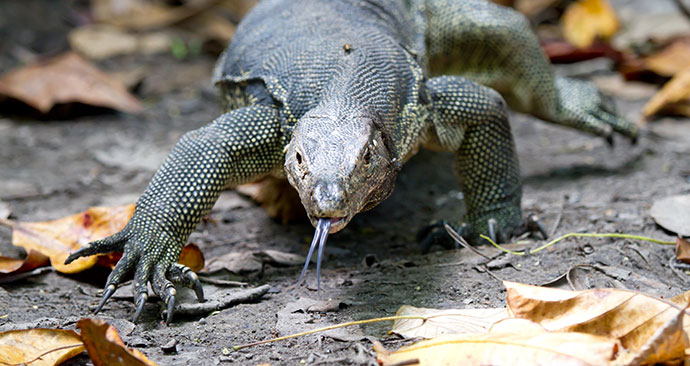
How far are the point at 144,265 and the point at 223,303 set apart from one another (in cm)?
49

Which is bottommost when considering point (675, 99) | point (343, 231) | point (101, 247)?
point (343, 231)

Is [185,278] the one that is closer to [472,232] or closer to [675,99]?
[472,232]

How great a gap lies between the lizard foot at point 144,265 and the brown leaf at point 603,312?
1636mm

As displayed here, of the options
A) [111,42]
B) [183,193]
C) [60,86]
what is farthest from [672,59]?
[111,42]

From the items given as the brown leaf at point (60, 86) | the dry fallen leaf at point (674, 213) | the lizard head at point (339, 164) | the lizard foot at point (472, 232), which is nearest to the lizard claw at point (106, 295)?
the lizard head at point (339, 164)

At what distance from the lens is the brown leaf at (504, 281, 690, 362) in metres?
2.42

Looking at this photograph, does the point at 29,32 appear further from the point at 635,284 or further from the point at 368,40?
the point at 635,284

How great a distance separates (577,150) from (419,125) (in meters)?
3.01

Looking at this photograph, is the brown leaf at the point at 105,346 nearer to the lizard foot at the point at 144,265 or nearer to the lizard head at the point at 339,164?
the lizard foot at the point at 144,265

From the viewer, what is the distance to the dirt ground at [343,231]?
3.11 metres

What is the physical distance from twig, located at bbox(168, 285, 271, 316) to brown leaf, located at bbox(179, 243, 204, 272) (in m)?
0.49

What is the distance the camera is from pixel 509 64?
19.8 ft

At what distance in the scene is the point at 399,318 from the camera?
9.69 feet

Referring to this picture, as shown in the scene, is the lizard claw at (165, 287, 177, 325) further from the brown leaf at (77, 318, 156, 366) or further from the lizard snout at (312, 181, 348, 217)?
the lizard snout at (312, 181, 348, 217)
